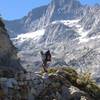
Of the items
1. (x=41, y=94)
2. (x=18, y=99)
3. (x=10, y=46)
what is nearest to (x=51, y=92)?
(x=41, y=94)

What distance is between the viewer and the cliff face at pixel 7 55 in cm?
2944

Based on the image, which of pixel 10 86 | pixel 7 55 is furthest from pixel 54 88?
pixel 7 55

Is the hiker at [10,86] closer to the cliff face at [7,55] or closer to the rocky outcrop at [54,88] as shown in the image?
the rocky outcrop at [54,88]

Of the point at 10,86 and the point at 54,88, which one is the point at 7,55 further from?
the point at 54,88

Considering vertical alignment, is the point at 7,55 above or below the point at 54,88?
above

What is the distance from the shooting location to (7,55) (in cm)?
2995

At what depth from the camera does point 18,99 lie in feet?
85.6

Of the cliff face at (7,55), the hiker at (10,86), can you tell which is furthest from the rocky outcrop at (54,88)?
the cliff face at (7,55)

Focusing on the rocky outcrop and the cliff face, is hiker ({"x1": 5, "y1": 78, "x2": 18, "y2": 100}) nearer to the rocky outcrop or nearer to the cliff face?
the rocky outcrop

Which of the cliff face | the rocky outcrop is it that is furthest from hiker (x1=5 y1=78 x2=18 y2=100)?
the cliff face

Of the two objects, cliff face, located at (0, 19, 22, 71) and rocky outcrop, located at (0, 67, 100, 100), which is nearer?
rocky outcrop, located at (0, 67, 100, 100)

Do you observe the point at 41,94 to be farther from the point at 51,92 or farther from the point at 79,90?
the point at 79,90

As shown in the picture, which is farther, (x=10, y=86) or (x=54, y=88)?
(x=54, y=88)

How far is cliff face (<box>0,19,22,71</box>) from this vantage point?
2944 centimetres
